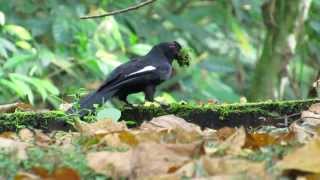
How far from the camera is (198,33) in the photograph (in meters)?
8.96

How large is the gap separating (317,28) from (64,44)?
2.48m

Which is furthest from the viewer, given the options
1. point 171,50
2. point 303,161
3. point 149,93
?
point 171,50

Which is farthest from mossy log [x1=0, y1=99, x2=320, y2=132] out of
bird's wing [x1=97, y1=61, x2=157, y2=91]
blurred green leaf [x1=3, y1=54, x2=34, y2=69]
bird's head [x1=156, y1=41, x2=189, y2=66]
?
blurred green leaf [x1=3, y1=54, x2=34, y2=69]

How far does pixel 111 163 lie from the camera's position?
2.15 m

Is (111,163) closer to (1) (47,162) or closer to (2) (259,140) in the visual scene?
(1) (47,162)

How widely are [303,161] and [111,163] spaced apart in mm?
470

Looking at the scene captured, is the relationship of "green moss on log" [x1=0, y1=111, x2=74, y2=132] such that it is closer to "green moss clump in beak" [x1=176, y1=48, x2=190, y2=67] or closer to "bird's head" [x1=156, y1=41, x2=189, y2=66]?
"green moss clump in beak" [x1=176, y1=48, x2=190, y2=67]

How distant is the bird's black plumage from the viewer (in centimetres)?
512

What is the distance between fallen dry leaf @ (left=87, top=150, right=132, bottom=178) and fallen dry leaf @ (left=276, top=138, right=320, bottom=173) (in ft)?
1.21

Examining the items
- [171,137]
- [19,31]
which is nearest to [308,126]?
[171,137]

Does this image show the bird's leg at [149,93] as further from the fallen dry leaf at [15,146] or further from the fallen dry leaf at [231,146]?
the fallen dry leaf at [231,146]

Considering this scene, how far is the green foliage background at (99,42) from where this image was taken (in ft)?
22.5

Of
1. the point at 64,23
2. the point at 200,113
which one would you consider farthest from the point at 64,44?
the point at 200,113

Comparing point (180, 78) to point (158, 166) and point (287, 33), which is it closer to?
point (287, 33)
